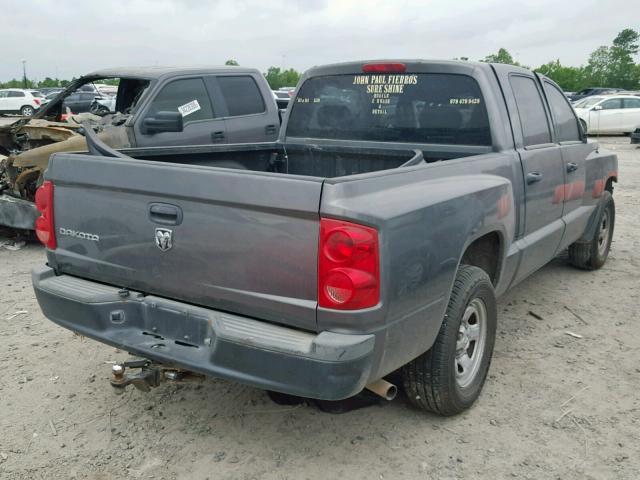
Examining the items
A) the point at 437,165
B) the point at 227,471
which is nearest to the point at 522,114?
the point at 437,165

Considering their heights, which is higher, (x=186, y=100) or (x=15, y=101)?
Result: (x=15, y=101)

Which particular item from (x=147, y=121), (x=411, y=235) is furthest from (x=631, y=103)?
(x=411, y=235)

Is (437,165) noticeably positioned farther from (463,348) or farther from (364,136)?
(364,136)

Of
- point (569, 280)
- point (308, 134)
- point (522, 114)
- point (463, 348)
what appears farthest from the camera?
point (569, 280)

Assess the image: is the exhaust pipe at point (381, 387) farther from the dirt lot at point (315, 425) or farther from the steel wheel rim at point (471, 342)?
the steel wheel rim at point (471, 342)

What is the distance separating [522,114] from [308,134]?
152 cm

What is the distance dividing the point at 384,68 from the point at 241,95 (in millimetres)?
3875

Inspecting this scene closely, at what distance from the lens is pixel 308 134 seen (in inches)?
185

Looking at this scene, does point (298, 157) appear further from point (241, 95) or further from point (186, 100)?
point (241, 95)

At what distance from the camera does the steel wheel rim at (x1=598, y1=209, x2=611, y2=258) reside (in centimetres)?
601

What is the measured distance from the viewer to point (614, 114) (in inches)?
872

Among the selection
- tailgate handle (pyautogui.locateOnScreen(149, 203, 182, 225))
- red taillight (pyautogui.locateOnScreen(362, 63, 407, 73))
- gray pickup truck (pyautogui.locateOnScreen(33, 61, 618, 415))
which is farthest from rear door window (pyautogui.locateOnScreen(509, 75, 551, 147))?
tailgate handle (pyautogui.locateOnScreen(149, 203, 182, 225))

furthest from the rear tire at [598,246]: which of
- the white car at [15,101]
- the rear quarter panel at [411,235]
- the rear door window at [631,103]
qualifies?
the white car at [15,101]

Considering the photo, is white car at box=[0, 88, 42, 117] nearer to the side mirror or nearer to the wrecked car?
the wrecked car
